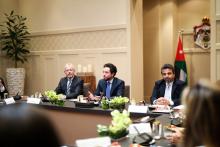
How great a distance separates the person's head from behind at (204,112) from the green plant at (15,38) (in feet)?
22.1

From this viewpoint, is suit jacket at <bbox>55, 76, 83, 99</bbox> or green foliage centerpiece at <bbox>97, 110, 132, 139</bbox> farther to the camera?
suit jacket at <bbox>55, 76, 83, 99</bbox>

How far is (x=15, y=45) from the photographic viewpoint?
733 centimetres

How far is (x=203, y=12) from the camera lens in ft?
24.2

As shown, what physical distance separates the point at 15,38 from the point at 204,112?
22.3 feet

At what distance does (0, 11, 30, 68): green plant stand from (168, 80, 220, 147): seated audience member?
6736 millimetres

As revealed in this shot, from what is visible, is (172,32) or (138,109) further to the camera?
(172,32)

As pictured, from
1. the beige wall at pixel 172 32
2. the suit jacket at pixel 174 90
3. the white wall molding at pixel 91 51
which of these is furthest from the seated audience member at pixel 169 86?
the beige wall at pixel 172 32

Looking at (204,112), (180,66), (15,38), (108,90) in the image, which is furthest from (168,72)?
(15,38)

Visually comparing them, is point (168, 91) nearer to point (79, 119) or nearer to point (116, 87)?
point (116, 87)

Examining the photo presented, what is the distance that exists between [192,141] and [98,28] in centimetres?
560

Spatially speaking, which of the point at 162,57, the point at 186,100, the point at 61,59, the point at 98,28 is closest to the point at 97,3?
the point at 98,28

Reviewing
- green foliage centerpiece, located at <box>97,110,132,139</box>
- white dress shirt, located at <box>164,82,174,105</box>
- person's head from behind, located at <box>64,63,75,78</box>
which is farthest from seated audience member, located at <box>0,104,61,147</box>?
person's head from behind, located at <box>64,63,75,78</box>

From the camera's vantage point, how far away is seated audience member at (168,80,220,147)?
1.01 meters

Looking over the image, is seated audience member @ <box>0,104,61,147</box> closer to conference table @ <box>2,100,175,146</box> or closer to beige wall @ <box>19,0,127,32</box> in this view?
conference table @ <box>2,100,175,146</box>
